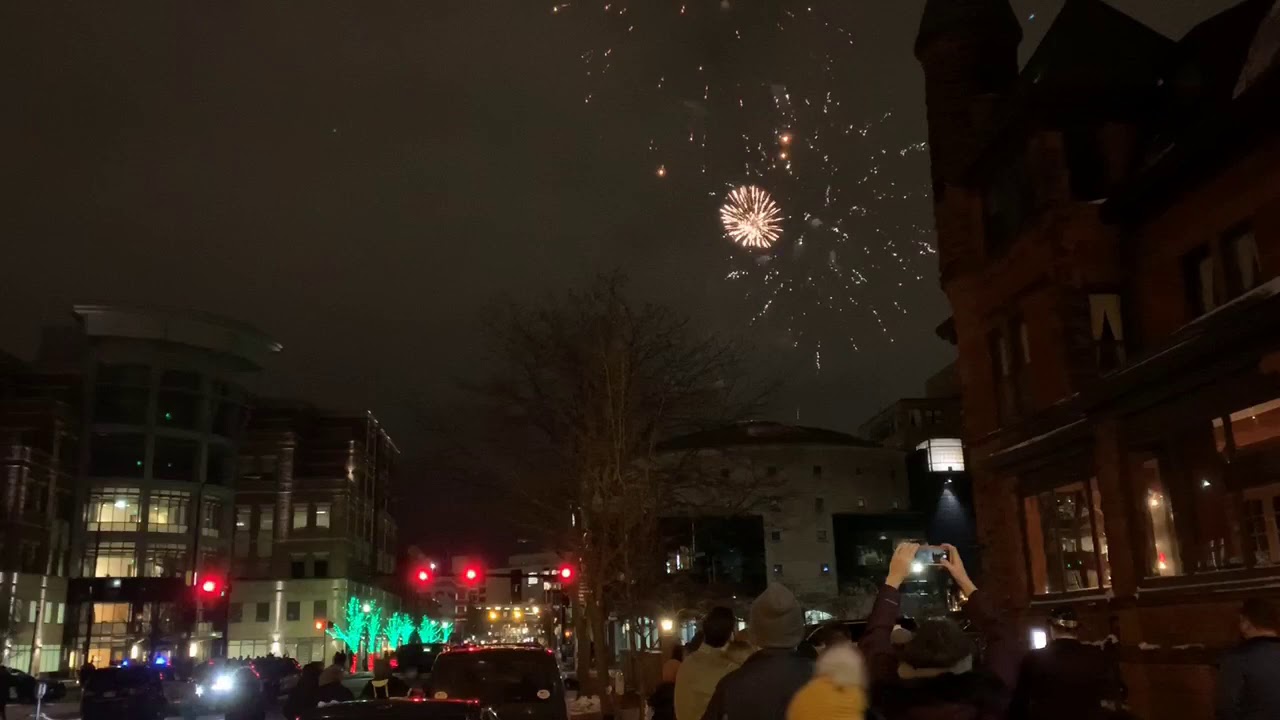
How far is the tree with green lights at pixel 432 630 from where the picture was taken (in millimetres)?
99588

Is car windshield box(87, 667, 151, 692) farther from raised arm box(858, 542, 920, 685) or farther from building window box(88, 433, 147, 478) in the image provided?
building window box(88, 433, 147, 478)

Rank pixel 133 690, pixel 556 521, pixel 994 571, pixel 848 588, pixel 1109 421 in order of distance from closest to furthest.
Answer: pixel 1109 421, pixel 994 571, pixel 133 690, pixel 556 521, pixel 848 588

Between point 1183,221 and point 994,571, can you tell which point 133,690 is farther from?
point 1183,221

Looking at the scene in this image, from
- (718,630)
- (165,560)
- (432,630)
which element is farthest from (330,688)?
(432,630)

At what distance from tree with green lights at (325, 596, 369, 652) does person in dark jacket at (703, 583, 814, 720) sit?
2989 inches

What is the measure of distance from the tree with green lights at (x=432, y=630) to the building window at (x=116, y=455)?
32081mm

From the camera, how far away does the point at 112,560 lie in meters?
68.1

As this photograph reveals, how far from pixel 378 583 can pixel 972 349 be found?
77.4 meters

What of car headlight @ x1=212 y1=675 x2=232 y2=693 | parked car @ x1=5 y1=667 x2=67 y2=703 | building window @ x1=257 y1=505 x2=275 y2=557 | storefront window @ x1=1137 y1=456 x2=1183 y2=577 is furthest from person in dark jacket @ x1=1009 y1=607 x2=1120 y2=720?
building window @ x1=257 y1=505 x2=275 y2=557

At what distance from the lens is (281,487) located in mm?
78750

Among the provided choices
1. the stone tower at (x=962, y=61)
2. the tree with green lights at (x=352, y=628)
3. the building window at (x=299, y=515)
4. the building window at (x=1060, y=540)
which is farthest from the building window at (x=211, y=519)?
the building window at (x=1060, y=540)

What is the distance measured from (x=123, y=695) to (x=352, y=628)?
57.8 meters

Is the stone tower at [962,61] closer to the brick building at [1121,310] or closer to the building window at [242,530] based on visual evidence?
the brick building at [1121,310]

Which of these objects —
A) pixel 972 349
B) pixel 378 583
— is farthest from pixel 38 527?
pixel 972 349
